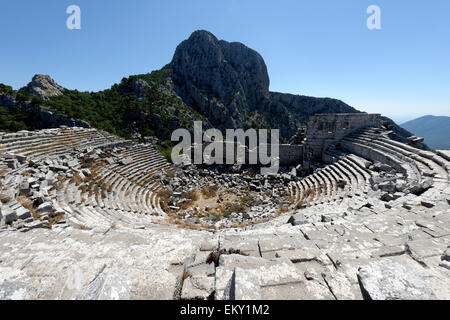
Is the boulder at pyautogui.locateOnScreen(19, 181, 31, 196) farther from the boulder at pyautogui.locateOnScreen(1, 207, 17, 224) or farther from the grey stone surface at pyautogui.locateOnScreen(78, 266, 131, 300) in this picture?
the grey stone surface at pyautogui.locateOnScreen(78, 266, 131, 300)

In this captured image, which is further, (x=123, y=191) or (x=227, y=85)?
(x=227, y=85)

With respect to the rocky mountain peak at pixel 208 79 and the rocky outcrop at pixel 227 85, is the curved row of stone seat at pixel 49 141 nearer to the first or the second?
the rocky mountain peak at pixel 208 79

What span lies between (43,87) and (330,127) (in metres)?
48.4

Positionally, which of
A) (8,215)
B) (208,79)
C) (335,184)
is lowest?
(335,184)

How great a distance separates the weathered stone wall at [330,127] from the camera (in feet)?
58.5

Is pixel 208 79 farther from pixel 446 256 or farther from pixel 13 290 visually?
pixel 13 290

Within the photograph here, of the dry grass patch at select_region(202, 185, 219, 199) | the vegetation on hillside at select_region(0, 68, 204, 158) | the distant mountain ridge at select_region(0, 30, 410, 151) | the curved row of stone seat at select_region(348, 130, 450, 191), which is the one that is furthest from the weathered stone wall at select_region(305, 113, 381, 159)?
the distant mountain ridge at select_region(0, 30, 410, 151)

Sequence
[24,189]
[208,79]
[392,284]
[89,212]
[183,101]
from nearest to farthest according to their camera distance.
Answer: [392,284], [24,189], [89,212], [183,101], [208,79]

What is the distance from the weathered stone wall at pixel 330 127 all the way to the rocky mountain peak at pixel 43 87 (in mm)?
43357

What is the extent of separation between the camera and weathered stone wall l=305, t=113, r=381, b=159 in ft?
58.5

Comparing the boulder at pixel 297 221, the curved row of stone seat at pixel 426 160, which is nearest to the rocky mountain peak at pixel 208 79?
the curved row of stone seat at pixel 426 160

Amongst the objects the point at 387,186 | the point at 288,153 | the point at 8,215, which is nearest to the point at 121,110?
the point at 288,153

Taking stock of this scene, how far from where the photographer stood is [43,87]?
35281 mm

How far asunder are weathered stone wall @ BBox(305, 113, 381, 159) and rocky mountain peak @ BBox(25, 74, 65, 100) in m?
43.4
